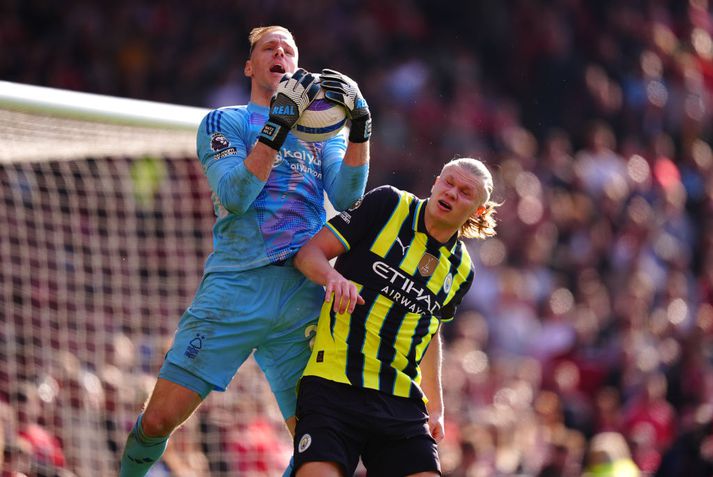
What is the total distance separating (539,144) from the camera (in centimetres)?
1308

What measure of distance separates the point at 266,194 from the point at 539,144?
8783mm

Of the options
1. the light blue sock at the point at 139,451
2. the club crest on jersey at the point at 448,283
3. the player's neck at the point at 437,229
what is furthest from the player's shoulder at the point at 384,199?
the light blue sock at the point at 139,451

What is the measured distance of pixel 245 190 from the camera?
442 cm

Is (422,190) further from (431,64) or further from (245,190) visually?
(245,190)

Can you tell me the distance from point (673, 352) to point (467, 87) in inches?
153

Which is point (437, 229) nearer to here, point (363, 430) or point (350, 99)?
point (350, 99)

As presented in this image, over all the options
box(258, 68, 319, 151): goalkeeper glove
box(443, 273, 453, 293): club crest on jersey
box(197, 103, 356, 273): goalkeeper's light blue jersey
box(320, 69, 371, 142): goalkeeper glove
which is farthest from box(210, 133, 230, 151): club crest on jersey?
box(443, 273, 453, 293): club crest on jersey

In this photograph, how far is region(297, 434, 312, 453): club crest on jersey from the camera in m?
4.32

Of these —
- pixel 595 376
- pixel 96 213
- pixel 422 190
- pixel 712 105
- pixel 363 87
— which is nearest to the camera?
pixel 96 213

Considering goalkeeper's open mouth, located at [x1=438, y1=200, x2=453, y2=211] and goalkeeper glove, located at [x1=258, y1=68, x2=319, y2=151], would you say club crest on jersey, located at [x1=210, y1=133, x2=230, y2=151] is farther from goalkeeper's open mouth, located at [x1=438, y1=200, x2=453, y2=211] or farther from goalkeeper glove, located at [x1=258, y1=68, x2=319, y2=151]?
goalkeeper's open mouth, located at [x1=438, y1=200, x2=453, y2=211]

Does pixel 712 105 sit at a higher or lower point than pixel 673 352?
higher

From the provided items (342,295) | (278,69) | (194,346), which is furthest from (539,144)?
(342,295)

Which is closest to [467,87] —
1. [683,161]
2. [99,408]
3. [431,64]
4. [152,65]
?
[431,64]

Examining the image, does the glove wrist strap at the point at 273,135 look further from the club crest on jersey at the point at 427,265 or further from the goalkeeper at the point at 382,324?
the club crest on jersey at the point at 427,265
